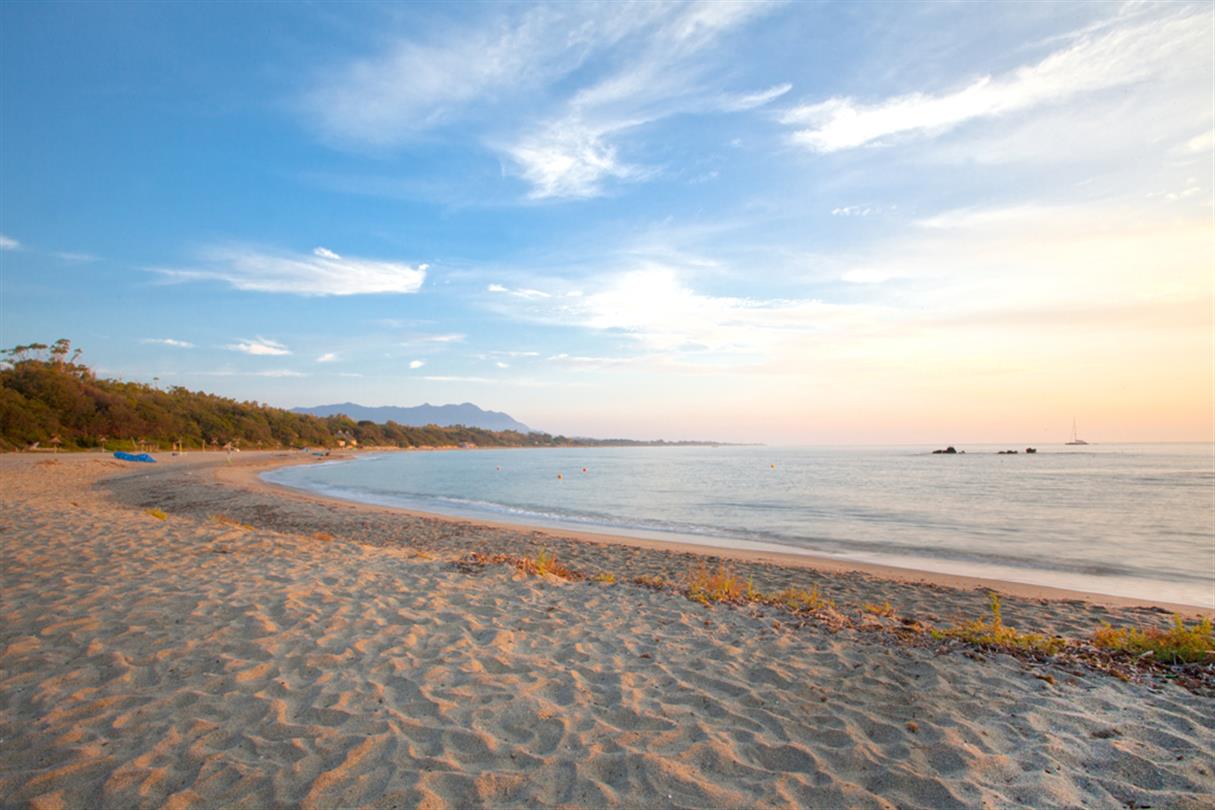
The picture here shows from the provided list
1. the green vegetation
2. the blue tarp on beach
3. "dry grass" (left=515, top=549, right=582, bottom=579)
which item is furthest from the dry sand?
the green vegetation

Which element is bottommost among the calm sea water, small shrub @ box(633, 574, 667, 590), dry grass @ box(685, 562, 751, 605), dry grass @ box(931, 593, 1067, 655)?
the calm sea water

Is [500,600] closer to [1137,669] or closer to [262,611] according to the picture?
[262,611]

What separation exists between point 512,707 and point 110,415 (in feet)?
205

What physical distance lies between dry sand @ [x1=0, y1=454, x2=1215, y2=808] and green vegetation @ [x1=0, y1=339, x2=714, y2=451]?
48093 millimetres

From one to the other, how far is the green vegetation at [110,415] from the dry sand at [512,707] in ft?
158

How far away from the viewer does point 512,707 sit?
3.87 metres

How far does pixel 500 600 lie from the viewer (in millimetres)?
6648

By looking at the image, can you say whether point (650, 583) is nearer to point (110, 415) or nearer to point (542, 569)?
point (542, 569)

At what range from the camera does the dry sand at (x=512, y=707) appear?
2.95 metres

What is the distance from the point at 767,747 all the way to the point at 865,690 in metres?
1.29

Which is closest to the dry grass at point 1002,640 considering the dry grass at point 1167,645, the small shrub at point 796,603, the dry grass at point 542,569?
the dry grass at point 1167,645

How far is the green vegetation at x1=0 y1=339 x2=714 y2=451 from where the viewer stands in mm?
42531

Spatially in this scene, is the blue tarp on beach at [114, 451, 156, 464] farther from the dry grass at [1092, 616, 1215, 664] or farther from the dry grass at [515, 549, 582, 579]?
the dry grass at [1092, 616, 1215, 664]

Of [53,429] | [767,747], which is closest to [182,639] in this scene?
[767,747]
